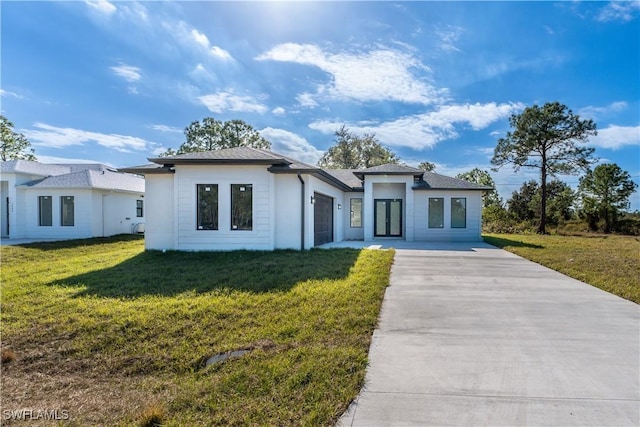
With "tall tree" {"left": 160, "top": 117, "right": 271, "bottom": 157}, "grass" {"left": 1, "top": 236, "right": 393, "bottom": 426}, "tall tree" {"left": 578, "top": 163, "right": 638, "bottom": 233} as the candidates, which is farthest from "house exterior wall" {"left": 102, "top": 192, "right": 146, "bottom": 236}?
"tall tree" {"left": 578, "top": 163, "right": 638, "bottom": 233}

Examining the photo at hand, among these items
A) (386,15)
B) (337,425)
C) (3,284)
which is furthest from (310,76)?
(337,425)

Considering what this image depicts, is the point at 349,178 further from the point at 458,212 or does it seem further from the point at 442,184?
the point at 458,212

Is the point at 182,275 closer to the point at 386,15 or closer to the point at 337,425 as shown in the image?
the point at 337,425

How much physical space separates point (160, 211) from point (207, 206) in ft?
5.81

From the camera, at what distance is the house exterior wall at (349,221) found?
18.2 m

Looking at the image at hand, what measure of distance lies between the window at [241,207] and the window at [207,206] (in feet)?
1.84

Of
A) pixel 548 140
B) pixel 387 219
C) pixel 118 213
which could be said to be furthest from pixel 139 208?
pixel 548 140

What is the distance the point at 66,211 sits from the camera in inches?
727

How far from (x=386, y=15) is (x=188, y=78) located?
1003 cm

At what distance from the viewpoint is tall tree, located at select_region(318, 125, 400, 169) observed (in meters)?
39.3

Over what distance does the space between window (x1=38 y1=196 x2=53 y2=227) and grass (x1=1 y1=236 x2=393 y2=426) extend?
1220 centimetres

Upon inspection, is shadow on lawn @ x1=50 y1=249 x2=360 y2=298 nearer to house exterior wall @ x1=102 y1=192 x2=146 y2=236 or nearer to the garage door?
the garage door

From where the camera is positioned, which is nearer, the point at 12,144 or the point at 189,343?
the point at 189,343

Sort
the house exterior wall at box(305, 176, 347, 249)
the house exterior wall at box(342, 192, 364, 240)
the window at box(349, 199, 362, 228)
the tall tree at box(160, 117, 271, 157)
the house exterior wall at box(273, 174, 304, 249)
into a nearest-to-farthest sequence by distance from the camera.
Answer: the house exterior wall at box(273, 174, 304, 249) → the house exterior wall at box(305, 176, 347, 249) → the house exterior wall at box(342, 192, 364, 240) → the window at box(349, 199, 362, 228) → the tall tree at box(160, 117, 271, 157)
